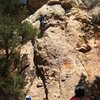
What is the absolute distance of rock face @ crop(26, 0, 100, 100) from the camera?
37.1 ft

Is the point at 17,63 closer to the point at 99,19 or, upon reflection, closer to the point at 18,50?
the point at 18,50

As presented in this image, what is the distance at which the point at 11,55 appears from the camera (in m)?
12.9

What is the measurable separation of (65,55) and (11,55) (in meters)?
2.61

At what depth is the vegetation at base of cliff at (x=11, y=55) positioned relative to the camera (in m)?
11.8

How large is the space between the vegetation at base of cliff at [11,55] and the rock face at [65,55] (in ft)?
2.24

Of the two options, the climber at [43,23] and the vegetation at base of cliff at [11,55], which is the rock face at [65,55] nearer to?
the climber at [43,23]

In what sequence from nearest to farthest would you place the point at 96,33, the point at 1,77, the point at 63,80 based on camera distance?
the point at 63,80
the point at 1,77
the point at 96,33

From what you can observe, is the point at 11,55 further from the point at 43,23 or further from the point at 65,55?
the point at 65,55

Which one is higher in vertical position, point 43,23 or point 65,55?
point 43,23

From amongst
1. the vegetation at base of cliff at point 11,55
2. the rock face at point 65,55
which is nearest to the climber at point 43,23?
the rock face at point 65,55

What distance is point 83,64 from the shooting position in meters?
12.3

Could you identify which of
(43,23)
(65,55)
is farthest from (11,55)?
(65,55)

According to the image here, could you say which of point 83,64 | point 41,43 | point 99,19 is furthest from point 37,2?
point 83,64

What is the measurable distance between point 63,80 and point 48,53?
1.52 meters
